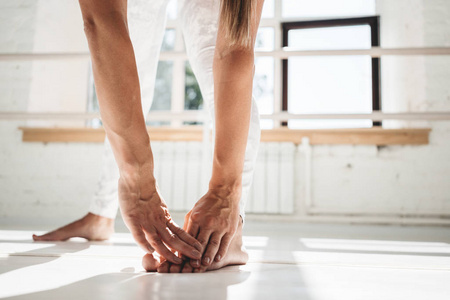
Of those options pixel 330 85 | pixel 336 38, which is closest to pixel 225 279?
pixel 330 85

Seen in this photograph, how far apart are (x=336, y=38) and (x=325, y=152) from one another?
115cm

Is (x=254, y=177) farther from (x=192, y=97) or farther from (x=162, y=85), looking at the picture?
(x=192, y=97)

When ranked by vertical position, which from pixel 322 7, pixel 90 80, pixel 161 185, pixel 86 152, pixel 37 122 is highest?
pixel 322 7

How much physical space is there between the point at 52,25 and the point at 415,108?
2.89 metres

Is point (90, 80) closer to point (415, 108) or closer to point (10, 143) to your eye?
point (10, 143)

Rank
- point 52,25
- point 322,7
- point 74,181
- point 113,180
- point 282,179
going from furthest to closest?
1. point 322,7
2. point 52,25
3. point 74,181
4. point 282,179
5. point 113,180

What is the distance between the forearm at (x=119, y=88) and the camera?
0.65 m

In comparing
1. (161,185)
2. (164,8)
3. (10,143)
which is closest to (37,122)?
(10,143)

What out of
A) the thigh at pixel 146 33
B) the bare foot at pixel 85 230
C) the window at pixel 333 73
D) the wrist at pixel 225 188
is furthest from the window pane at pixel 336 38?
the wrist at pixel 225 188

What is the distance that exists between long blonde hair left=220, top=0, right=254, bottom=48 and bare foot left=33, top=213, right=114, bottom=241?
725 millimetres

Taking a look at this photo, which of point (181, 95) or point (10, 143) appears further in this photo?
point (181, 95)

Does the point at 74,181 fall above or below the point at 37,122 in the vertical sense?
below

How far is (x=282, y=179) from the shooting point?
256 centimetres

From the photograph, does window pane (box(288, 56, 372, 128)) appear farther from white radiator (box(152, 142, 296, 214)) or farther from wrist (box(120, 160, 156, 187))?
wrist (box(120, 160, 156, 187))
